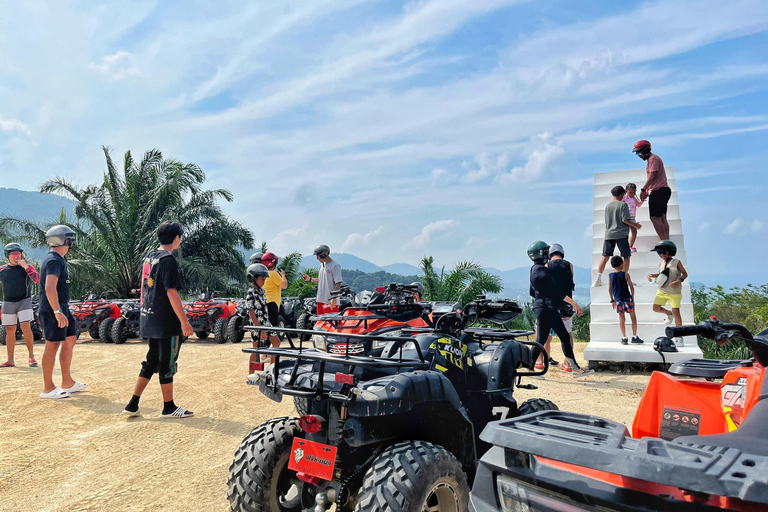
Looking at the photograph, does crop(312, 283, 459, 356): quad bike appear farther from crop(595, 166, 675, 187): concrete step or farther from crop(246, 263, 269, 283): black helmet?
crop(595, 166, 675, 187): concrete step

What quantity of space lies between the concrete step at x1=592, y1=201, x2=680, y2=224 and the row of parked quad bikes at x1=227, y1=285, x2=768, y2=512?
8905 mm

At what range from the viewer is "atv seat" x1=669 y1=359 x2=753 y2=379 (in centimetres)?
295

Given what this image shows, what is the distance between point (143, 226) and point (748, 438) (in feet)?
71.9

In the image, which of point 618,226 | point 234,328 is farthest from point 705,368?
point 234,328

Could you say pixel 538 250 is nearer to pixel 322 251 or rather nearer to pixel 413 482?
pixel 322 251

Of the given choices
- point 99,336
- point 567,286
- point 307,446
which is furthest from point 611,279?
point 99,336

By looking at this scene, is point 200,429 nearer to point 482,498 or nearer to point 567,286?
point 482,498

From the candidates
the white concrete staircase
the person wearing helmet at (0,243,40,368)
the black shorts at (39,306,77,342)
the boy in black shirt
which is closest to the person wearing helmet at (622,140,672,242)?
the white concrete staircase

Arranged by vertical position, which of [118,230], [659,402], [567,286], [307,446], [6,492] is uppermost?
[118,230]

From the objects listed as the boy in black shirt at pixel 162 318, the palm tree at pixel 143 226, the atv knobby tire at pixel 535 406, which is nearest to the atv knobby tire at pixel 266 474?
the atv knobby tire at pixel 535 406

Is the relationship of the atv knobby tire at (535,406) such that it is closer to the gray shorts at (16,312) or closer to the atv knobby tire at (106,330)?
the gray shorts at (16,312)

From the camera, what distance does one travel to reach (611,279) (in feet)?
30.1

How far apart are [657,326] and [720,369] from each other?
7.24 metres

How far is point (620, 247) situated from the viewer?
1002 centimetres
